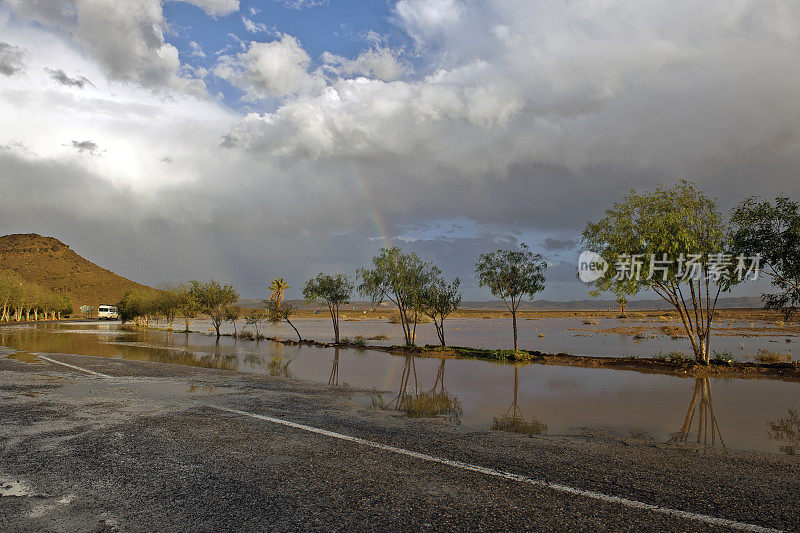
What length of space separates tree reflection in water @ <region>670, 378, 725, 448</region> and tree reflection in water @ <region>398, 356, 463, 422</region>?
19.3ft

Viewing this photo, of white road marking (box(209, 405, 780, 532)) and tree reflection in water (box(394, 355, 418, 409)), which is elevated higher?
white road marking (box(209, 405, 780, 532))

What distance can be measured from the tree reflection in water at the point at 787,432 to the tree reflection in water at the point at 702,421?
1.17 m

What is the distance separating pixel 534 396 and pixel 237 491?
14.5 meters

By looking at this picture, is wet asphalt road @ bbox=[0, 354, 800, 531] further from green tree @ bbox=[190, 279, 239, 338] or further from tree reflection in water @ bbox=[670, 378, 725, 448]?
green tree @ bbox=[190, 279, 239, 338]

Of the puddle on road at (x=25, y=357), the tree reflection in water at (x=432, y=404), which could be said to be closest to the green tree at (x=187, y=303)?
the puddle on road at (x=25, y=357)

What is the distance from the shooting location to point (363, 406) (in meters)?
14.8

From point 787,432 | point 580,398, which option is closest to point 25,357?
point 580,398

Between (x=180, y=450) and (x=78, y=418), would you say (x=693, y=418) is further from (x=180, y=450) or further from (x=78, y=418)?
(x=78, y=418)

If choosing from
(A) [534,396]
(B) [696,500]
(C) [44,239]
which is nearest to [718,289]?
(A) [534,396]

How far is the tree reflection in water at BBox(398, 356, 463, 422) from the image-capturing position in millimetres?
14172

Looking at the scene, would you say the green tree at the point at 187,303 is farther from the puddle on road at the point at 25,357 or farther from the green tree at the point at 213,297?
the puddle on road at the point at 25,357

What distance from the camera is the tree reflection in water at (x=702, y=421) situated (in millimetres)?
11656

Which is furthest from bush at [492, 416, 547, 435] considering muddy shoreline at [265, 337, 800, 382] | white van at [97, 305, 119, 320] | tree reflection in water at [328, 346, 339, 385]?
white van at [97, 305, 119, 320]

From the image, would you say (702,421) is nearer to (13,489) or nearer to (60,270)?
(13,489)
